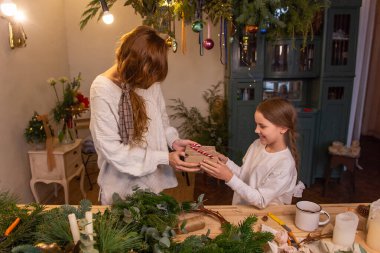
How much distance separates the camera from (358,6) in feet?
10.7

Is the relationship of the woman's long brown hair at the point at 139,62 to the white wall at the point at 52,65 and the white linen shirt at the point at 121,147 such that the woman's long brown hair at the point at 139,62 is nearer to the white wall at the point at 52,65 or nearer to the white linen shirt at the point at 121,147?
the white linen shirt at the point at 121,147

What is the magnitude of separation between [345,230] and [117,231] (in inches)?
28.7

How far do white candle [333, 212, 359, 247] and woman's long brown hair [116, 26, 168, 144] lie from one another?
2.90ft

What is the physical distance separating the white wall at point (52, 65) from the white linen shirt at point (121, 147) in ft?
4.45

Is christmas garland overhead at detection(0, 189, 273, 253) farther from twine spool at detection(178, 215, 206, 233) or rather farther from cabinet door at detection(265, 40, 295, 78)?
cabinet door at detection(265, 40, 295, 78)

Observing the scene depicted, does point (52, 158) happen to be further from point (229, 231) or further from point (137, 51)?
point (229, 231)

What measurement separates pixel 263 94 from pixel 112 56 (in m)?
1.95

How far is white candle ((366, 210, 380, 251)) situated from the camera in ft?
3.37

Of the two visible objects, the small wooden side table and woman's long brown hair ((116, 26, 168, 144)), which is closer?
woman's long brown hair ((116, 26, 168, 144))

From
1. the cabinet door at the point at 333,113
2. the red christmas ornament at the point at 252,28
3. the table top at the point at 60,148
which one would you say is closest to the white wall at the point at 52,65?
the table top at the point at 60,148

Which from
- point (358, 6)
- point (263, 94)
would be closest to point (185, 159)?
point (263, 94)

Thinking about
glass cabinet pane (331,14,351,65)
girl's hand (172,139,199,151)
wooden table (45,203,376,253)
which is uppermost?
glass cabinet pane (331,14,351,65)

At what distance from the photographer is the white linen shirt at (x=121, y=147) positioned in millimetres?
1371

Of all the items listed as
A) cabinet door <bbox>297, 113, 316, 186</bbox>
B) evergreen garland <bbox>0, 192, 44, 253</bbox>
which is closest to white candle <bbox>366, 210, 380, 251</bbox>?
evergreen garland <bbox>0, 192, 44, 253</bbox>
